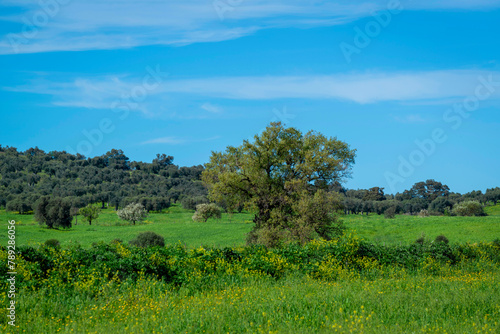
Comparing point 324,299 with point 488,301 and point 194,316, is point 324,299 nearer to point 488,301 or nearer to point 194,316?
point 194,316

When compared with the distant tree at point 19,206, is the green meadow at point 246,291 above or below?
below

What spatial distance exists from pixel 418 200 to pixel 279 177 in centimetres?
13622

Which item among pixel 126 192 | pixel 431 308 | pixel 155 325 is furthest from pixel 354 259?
pixel 126 192

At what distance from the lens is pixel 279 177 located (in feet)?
103

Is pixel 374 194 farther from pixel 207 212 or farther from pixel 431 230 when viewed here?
pixel 431 230

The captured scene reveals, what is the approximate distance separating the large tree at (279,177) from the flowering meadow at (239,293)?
11.6 meters

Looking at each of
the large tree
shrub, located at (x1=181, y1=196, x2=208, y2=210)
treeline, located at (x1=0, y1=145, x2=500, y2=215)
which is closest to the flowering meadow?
the large tree

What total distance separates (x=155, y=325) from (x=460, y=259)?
55.8ft

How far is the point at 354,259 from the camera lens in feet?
56.6

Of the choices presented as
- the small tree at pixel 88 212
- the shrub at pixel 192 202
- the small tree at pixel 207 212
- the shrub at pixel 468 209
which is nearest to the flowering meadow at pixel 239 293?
the small tree at pixel 207 212

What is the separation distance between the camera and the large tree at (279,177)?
2944cm

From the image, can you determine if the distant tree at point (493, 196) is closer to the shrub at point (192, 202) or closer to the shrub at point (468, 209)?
the shrub at point (468, 209)

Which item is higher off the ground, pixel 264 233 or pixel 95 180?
pixel 95 180

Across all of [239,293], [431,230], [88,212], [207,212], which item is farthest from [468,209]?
[239,293]
